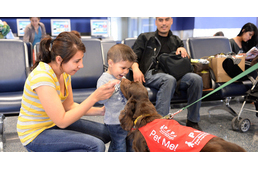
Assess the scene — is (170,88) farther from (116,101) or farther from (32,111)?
(32,111)

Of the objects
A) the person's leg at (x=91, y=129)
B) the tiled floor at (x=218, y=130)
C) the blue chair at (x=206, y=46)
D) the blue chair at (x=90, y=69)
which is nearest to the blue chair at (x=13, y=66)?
the tiled floor at (x=218, y=130)

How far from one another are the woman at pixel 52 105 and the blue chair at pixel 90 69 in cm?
166

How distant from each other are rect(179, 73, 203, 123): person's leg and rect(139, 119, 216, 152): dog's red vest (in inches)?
57.4

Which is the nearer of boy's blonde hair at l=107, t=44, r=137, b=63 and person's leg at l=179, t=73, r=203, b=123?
boy's blonde hair at l=107, t=44, r=137, b=63

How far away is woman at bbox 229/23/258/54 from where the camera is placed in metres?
3.88

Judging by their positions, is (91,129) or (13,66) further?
(13,66)

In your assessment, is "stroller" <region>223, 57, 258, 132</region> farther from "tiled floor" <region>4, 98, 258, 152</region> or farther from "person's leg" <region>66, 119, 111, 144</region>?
"person's leg" <region>66, 119, 111, 144</region>

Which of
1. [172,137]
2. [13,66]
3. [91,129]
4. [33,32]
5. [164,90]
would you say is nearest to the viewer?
[172,137]

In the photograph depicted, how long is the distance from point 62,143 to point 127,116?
0.50 meters

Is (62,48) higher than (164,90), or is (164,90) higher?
(62,48)

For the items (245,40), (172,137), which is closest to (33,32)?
(245,40)

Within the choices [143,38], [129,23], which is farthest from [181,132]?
[129,23]

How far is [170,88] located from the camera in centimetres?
263

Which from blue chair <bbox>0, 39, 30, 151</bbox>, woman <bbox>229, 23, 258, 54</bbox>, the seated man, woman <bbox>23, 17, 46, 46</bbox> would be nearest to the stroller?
the seated man
